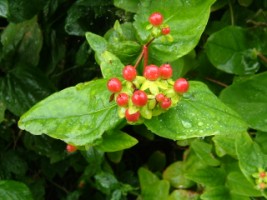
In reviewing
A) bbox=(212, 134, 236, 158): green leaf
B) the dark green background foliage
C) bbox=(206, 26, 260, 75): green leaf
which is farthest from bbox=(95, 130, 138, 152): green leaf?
bbox=(206, 26, 260, 75): green leaf

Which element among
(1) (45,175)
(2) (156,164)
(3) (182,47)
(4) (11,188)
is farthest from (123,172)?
(3) (182,47)

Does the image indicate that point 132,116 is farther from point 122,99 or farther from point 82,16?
point 82,16

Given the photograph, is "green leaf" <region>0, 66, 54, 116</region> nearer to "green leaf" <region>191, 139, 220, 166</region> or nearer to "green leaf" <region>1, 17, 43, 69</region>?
"green leaf" <region>1, 17, 43, 69</region>

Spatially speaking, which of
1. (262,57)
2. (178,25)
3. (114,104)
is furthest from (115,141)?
(262,57)

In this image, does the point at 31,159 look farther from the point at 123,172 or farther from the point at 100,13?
the point at 100,13

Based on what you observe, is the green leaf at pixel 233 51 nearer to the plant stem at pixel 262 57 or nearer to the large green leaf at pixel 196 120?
the plant stem at pixel 262 57

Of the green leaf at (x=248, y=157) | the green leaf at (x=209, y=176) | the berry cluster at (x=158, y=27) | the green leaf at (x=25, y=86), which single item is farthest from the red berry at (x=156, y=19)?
the green leaf at (x=25, y=86)

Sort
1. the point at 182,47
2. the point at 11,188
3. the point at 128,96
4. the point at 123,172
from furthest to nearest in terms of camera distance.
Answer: the point at 123,172 < the point at 11,188 < the point at 182,47 < the point at 128,96

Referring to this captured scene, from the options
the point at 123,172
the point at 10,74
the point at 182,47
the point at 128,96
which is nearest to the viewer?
the point at 128,96
